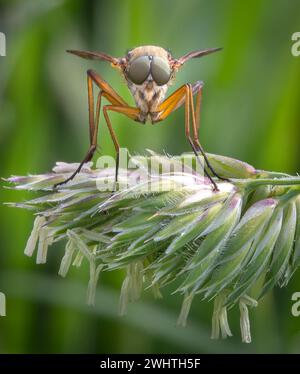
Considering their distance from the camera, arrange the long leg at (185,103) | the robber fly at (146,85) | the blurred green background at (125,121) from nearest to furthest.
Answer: the long leg at (185,103) < the robber fly at (146,85) < the blurred green background at (125,121)

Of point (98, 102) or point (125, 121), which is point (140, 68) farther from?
point (125, 121)

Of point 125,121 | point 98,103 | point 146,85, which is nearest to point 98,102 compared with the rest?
point 98,103

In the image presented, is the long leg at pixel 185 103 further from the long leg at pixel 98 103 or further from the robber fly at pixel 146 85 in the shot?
the long leg at pixel 98 103

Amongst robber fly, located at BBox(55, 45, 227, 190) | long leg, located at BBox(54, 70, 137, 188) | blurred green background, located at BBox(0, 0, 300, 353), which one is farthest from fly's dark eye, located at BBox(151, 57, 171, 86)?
blurred green background, located at BBox(0, 0, 300, 353)

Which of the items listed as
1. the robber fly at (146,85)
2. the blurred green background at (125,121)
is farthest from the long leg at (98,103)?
the blurred green background at (125,121)

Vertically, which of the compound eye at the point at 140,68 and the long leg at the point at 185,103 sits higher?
the compound eye at the point at 140,68

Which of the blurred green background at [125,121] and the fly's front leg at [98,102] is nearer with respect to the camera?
the fly's front leg at [98,102]

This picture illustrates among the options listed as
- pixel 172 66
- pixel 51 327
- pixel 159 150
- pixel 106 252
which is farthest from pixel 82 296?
pixel 106 252

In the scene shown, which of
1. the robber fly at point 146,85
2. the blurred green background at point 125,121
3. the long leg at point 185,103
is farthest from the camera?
the blurred green background at point 125,121
